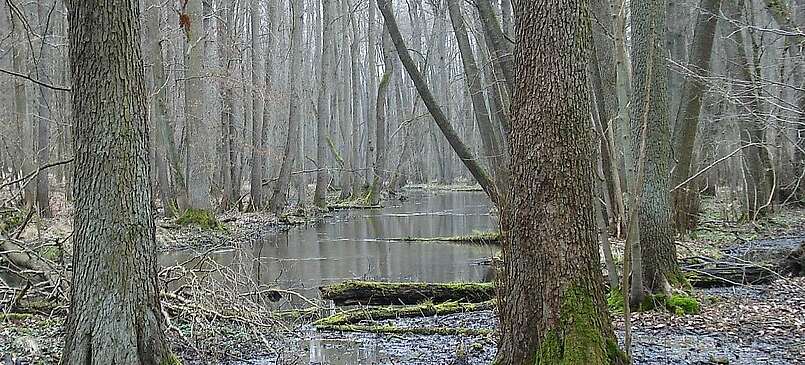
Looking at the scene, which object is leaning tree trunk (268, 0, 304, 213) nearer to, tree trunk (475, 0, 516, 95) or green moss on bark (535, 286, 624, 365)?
tree trunk (475, 0, 516, 95)

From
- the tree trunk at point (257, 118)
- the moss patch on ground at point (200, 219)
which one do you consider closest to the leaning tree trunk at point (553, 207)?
the moss patch on ground at point (200, 219)

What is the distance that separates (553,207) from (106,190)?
9.23 ft

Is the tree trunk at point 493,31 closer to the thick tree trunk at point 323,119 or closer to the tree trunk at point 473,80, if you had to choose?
the tree trunk at point 473,80

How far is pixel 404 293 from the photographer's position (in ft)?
30.3

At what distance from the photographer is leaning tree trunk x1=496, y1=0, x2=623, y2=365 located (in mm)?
4594

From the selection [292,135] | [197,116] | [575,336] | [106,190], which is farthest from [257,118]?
[575,336]

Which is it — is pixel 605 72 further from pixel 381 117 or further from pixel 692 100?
pixel 381 117

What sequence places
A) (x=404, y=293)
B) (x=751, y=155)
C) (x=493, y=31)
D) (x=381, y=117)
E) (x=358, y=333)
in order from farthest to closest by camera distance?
(x=381, y=117), (x=751, y=155), (x=493, y=31), (x=404, y=293), (x=358, y=333)

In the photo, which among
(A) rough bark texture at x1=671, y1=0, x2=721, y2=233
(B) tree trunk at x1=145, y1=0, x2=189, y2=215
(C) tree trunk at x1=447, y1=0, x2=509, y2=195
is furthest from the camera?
(B) tree trunk at x1=145, y1=0, x2=189, y2=215

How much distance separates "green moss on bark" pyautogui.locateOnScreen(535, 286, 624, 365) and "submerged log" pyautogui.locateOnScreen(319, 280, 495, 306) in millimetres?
4557

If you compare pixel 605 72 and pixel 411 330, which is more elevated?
pixel 605 72

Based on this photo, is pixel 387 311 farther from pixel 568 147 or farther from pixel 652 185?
pixel 568 147

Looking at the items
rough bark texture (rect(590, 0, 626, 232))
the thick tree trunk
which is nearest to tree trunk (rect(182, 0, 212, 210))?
the thick tree trunk

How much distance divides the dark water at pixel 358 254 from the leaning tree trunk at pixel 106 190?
282 centimetres
